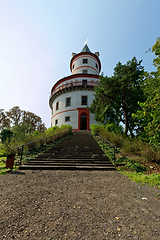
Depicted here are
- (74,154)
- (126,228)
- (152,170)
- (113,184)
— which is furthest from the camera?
(74,154)

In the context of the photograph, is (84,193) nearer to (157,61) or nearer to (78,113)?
(157,61)

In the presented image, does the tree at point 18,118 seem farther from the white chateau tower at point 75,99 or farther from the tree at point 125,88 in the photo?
the tree at point 125,88

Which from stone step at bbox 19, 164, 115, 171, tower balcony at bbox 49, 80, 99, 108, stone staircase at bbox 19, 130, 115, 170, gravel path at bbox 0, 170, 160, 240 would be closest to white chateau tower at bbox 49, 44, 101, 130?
tower balcony at bbox 49, 80, 99, 108

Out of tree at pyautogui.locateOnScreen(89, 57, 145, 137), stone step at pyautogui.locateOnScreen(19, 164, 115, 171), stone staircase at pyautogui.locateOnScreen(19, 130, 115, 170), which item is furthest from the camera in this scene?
tree at pyautogui.locateOnScreen(89, 57, 145, 137)

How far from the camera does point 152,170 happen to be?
6152 mm

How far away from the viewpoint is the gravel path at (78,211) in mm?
2059

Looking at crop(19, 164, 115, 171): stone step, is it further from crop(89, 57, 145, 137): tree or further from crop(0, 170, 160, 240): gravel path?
crop(89, 57, 145, 137): tree

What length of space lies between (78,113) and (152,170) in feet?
60.2

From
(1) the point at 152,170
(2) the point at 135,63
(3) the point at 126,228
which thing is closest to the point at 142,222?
(3) the point at 126,228

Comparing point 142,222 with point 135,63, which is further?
point 135,63

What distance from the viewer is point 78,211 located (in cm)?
269

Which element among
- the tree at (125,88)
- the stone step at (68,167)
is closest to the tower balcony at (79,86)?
the tree at (125,88)

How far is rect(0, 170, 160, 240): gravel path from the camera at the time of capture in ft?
6.75

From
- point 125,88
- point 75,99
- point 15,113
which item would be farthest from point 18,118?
point 125,88
